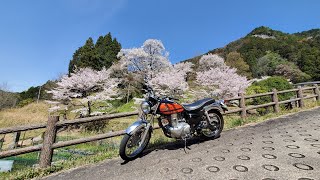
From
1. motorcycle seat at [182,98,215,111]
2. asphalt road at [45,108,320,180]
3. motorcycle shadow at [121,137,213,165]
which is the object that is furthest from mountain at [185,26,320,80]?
asphalt road at [45,108,320,180]

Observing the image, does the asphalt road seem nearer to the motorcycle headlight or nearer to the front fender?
the front fender

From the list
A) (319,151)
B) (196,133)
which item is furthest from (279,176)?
(196,133)

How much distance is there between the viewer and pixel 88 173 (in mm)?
3473

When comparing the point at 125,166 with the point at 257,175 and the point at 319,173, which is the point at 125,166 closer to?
the point at 257,175

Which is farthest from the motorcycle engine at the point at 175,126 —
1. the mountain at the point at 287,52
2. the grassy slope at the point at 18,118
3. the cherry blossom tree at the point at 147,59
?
the mountain at the point at 287,52

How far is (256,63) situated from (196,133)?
155ft

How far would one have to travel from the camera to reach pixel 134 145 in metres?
3.93

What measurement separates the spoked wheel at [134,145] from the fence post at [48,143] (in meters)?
1.41

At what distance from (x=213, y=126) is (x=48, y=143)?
11.7 ft

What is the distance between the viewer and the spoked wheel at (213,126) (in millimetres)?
4883

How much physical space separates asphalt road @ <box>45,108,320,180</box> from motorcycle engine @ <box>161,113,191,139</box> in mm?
366

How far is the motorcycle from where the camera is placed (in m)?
3.79

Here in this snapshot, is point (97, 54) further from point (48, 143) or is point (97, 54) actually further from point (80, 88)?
point (48, 143)

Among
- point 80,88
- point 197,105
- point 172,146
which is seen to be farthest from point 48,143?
point 80,88
